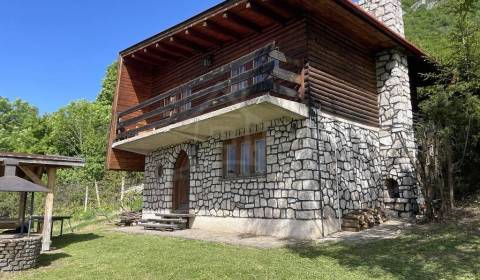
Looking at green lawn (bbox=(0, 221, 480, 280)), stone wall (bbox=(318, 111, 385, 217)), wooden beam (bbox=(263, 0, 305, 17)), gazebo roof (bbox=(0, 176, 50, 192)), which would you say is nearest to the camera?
green lawn (bbox=(0, 221, 480, 280))

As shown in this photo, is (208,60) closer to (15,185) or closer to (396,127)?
(396,127)

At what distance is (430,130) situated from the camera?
33.4 ft

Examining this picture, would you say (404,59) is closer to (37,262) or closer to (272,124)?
(272,124)

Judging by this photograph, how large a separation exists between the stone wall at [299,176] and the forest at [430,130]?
1.59m

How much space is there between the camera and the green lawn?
564 cm

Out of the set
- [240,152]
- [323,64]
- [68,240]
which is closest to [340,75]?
[323,64]

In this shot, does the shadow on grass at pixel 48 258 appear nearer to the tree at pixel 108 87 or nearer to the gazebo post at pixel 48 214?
the gazebo post at pixel 48 214

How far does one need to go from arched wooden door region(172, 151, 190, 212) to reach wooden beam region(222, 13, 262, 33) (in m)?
5.06

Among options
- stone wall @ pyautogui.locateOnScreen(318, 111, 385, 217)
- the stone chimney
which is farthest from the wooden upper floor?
the stone chimney

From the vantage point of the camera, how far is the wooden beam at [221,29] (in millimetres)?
11416

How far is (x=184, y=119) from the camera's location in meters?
11.5

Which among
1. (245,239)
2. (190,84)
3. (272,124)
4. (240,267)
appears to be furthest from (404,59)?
(240,267)

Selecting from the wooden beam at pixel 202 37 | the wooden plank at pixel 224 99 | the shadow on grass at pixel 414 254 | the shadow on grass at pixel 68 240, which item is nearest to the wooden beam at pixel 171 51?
the wooden beam at pixel 202 37

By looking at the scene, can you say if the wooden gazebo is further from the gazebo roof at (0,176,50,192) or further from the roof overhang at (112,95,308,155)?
the roof overhang at (112,95,308,155)
